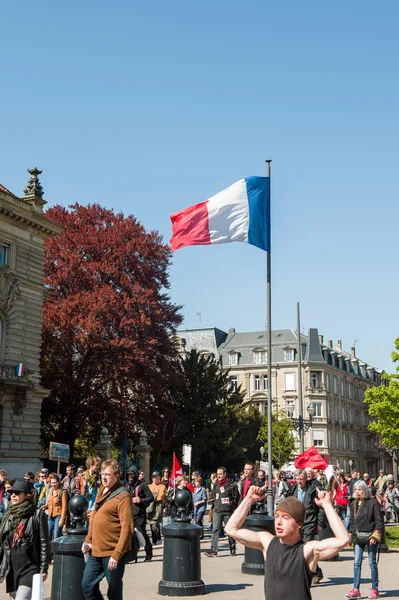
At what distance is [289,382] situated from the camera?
83.6 m

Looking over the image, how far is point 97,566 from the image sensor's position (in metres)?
7.43

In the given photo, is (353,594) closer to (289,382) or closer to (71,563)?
(71,563)

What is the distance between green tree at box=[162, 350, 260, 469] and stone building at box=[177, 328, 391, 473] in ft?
90.3

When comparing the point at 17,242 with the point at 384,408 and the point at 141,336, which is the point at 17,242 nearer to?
the point at 141,336

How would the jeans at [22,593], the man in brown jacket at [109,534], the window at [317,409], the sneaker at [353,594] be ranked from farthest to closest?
the window at [317,409] < the sneaker at [353,594] < the man in brown jacket at [109,534] < the jeans at [22,593]

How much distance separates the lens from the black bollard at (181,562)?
427 inches

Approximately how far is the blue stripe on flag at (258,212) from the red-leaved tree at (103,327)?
21567 mm

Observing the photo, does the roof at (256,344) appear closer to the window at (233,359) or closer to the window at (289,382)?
the window at (233,359)

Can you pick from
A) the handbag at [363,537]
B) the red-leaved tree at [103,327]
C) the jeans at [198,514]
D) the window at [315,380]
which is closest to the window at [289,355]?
the window at [315,380]

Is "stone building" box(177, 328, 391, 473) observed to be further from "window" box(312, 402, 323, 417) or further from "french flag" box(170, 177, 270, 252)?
"french flag" box(170, 177, 270, 252)

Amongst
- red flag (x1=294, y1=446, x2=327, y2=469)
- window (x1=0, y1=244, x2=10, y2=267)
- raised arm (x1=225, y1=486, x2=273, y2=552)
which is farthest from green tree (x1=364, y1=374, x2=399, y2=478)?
raised arm (x1=225, y1=486, x2=273, y2=552)

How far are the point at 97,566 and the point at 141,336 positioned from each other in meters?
32.7

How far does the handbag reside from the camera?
35.8 ft

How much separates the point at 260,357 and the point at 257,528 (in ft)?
242
